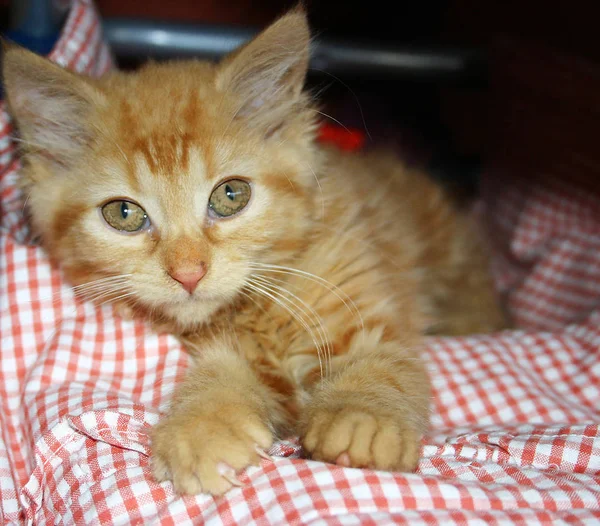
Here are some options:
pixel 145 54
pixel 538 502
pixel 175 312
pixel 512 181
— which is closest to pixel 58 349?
pixel 175 312

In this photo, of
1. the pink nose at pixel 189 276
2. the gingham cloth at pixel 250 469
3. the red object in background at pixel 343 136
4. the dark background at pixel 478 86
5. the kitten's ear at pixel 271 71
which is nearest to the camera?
the gingham cloth at pixel 250 469

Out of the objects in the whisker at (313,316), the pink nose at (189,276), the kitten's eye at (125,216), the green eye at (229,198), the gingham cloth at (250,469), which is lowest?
the gingham cloth at (250,469)

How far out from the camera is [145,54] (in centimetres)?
242

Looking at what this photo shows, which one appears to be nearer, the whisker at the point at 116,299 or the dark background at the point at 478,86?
the whisker at the point at 116,299

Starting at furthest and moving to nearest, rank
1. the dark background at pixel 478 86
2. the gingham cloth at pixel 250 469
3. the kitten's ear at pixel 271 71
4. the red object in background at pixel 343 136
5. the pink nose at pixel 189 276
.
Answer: the red object in background at pixel 343 136 < the dark background at pixel 478 86 < the kitten's ear at pixel 271 71 < the pink nose at pixel 189 276 < the gingham cloth at pixel 250 469

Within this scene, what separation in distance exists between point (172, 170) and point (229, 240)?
19 centimetres

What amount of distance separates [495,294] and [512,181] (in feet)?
1.66

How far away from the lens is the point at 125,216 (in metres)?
1.39

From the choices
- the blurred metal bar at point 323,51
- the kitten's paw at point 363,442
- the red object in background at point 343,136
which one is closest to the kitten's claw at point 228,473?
the kitten's paw at point 363,442

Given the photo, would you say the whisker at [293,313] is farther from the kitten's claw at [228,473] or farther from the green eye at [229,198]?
the kitten's claw at [228,473]

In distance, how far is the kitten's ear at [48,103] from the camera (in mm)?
A: 1355

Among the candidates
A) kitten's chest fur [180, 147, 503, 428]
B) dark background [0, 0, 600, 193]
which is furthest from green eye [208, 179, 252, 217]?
dark background [0, 0, 600, 193]

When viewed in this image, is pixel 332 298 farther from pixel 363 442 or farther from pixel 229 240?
pixel 363 442

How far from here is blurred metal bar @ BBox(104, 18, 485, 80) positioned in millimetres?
2395
